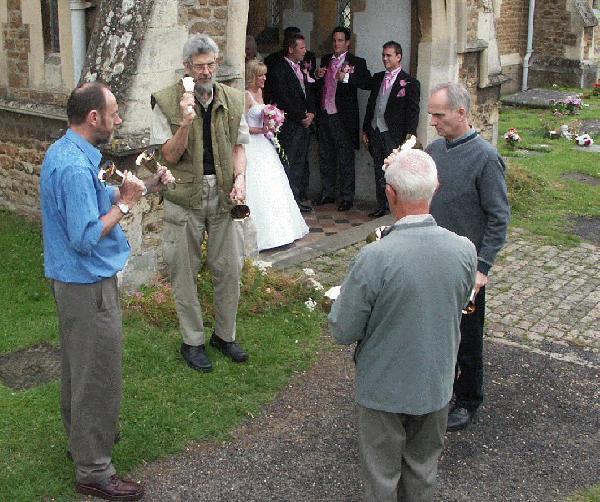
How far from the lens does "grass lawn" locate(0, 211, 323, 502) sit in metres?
4.77

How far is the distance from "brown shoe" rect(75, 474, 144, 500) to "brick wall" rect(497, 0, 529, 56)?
18.4 m

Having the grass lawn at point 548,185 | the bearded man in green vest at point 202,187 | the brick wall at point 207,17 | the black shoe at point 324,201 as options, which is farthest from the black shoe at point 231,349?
the black shoe at point 324,201

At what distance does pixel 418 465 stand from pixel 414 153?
1.36 meters

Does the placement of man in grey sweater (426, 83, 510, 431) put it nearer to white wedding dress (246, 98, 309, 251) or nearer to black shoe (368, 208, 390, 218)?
white wedding dress (246, 98, 309, 251)

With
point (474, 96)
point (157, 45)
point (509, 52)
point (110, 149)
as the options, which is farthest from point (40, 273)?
point (509, 52)

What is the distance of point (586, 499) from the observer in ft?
14.9

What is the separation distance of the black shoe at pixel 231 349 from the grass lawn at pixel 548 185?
4498mm

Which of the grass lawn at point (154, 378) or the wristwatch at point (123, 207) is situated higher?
the wristwatch at point (123, 207)

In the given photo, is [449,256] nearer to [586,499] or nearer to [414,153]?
[414,153]

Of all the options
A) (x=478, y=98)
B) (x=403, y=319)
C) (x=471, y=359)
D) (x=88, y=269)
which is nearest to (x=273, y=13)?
(x=478, y=98)

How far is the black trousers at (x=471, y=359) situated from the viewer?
513 centimetres

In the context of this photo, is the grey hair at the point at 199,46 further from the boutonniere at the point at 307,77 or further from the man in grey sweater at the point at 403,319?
the boutonniere at the point at 307,77

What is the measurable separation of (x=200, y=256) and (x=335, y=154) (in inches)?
190

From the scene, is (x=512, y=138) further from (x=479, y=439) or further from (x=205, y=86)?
(x=479, y=439)
